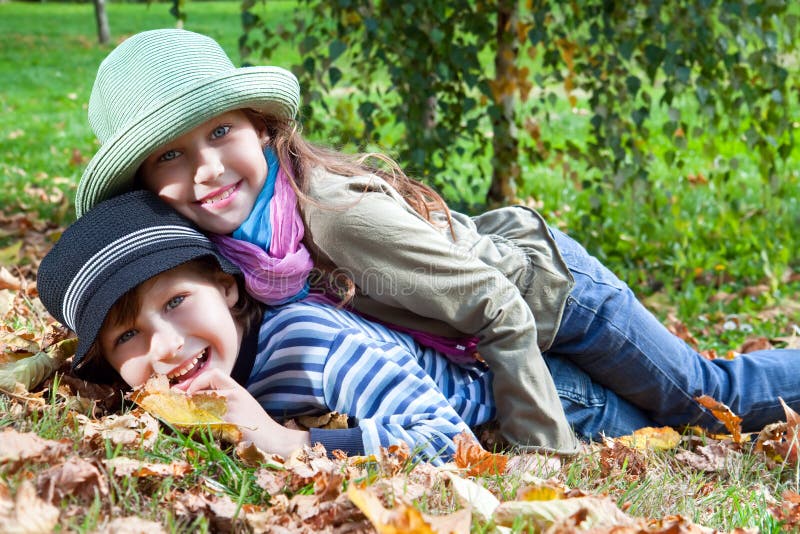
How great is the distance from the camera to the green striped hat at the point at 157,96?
2.14 metres

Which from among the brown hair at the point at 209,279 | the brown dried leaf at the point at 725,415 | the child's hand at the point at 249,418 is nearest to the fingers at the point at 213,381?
the child's hand at the point at 249,418

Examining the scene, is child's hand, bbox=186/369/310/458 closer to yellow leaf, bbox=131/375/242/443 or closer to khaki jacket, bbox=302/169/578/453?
yellow leaf, bbox=131/375/242/443

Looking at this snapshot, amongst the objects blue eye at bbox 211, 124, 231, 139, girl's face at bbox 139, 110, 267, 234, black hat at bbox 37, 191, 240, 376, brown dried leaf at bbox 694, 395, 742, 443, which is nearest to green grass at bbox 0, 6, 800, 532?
brown dried leaf at bbox 694, 395, 742, 443

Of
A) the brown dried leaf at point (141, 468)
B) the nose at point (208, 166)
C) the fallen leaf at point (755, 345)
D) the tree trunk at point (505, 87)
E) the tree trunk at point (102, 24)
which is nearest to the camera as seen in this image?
the brown dried leaf at point (141, 468)

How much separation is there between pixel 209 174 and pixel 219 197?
76mm

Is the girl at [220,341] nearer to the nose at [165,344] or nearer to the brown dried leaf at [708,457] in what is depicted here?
the nose at [165,344]

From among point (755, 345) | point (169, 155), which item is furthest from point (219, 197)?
point (755, 345)

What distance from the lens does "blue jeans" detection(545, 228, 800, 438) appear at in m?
2.62

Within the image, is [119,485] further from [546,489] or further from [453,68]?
[453,68]

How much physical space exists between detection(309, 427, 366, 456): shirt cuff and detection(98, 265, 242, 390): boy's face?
281 mm

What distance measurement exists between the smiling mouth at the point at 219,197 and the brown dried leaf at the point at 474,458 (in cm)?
85

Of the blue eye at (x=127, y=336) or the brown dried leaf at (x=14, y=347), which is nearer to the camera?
the blue eye at (x=127, y=336)

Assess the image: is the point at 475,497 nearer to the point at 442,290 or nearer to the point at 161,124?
the point at 442,290

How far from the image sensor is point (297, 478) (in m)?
1.82
